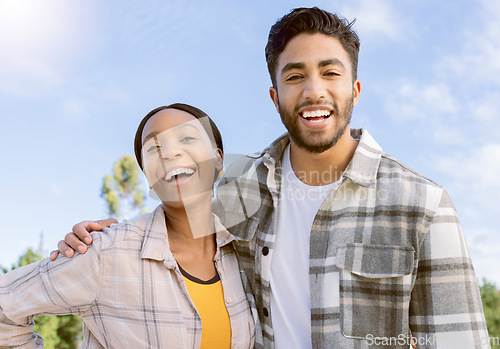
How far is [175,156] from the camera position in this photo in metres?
3.10

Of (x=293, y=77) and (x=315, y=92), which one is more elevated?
(x=293, y=77)

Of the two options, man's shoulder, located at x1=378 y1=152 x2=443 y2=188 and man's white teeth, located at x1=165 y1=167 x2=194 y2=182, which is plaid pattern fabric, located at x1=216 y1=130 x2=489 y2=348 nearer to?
man's shoulder, located at x1=378 y1=152 x2=443 y2=188

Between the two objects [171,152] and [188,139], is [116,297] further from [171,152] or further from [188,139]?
[188,139]

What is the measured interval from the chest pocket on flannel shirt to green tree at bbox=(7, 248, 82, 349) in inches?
602

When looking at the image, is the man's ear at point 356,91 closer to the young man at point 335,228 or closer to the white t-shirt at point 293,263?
the young man at point 335,228

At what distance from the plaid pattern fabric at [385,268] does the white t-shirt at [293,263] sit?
6 centimetres

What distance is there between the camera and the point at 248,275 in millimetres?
3184

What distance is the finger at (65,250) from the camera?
2.73 meters

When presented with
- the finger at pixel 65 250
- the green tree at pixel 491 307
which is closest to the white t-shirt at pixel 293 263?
the finger at pixel 65 250

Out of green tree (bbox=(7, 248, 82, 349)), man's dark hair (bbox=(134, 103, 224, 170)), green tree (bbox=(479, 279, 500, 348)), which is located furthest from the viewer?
green tree (bbox=(479, 279, 500, 348))

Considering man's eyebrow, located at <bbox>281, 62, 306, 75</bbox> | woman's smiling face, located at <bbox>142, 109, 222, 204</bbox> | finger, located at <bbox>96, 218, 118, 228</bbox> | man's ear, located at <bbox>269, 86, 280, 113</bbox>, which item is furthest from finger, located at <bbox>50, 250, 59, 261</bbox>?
man's eyebrow, located at <bbox>281, 62, 306, 75</bbox>

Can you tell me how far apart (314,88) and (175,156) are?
3.40 feet

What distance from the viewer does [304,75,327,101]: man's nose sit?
10.3 feet

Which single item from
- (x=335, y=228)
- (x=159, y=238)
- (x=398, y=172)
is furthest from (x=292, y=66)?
(x=159, y=238)
